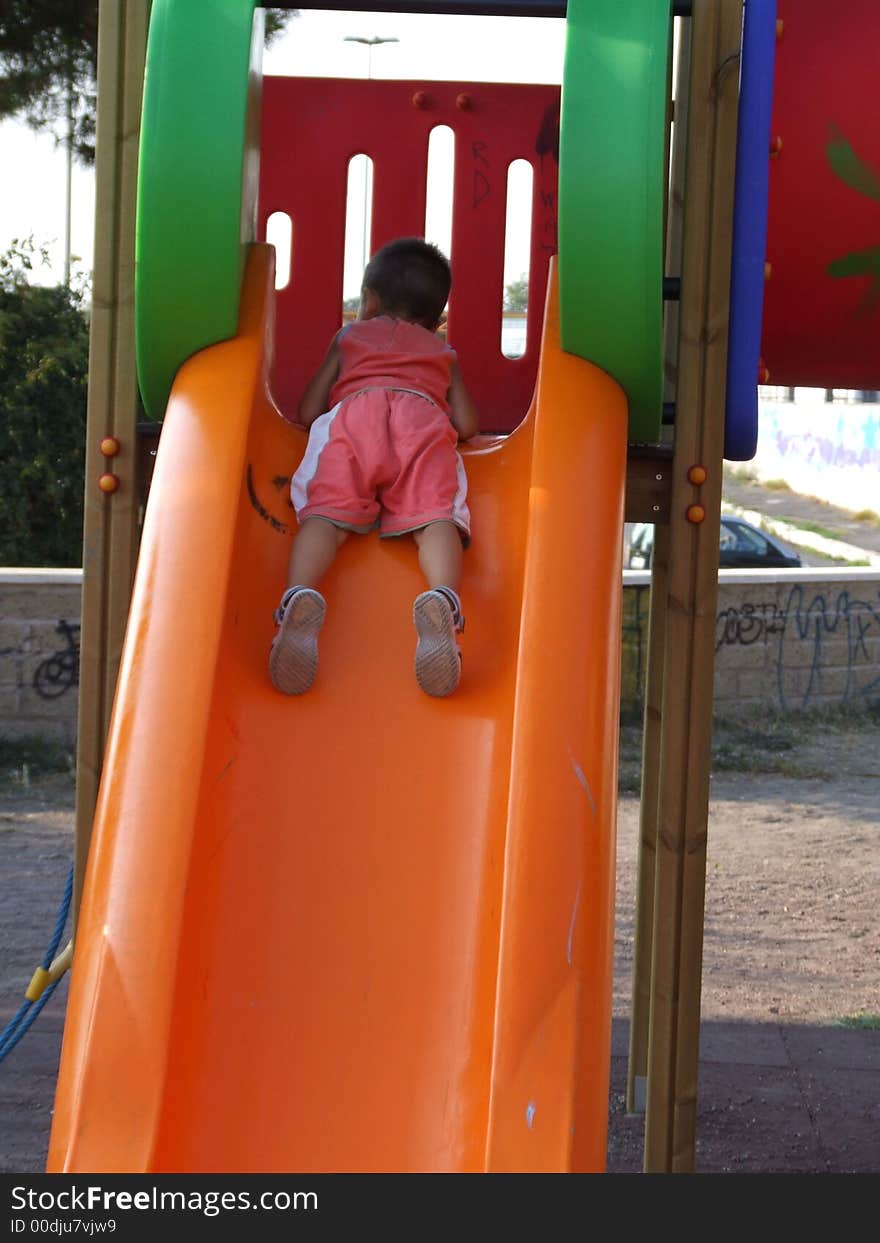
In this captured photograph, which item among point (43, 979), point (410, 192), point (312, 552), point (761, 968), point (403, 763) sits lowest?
point (761, 968)

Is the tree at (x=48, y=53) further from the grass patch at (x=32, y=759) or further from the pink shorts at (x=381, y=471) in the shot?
the pink shorts at (x=381, y=471)

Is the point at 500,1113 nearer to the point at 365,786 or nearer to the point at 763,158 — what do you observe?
the point at 365,786

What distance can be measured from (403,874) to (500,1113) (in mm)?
477

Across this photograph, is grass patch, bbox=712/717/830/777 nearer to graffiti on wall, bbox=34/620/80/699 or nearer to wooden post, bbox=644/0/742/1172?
graffiti on wall, bbox=34/620/80/699

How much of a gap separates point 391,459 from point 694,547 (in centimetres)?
67

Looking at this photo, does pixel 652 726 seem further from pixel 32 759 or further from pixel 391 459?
pixel 32 759

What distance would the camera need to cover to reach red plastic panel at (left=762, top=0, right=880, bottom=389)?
390cm

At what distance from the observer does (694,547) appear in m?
3.08

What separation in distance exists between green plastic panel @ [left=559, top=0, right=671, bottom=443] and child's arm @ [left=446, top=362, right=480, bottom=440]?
22.7 inches

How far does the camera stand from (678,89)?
390 cm

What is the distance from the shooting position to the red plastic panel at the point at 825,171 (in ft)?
12.8

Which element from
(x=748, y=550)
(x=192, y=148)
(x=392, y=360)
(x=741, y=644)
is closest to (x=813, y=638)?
(x=741, y=644)

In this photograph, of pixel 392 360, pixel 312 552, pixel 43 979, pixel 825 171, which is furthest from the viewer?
pixel 825 171

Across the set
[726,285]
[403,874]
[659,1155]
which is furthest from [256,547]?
[659,1155]
